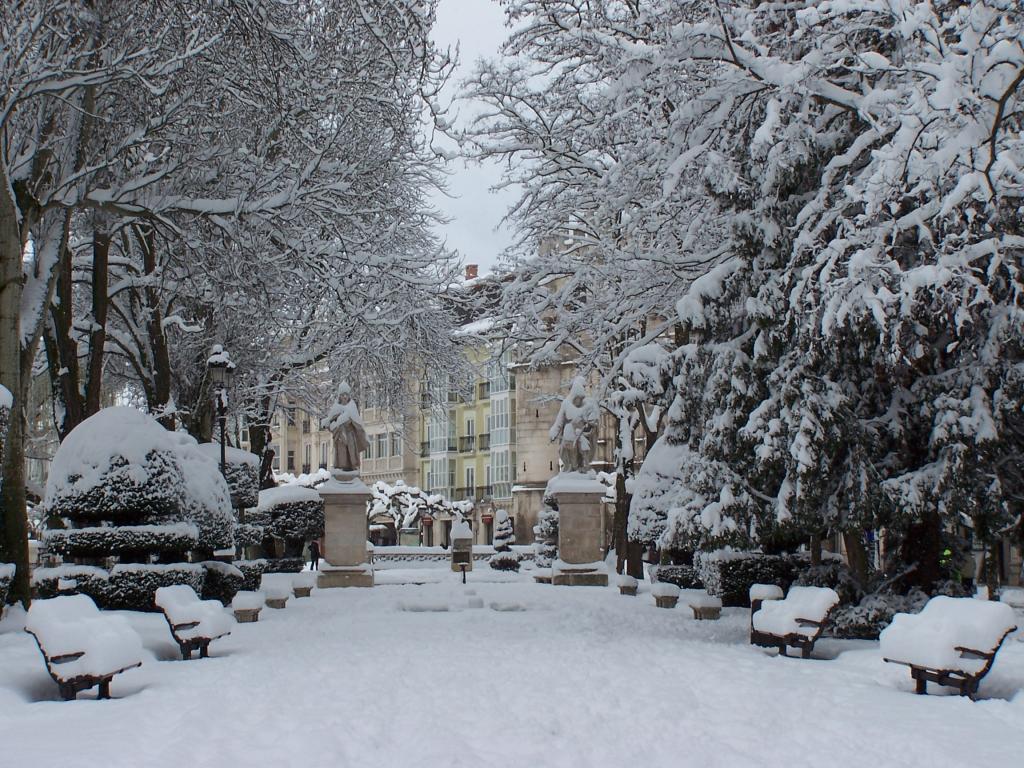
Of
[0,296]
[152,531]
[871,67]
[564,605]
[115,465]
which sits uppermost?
[871,67]

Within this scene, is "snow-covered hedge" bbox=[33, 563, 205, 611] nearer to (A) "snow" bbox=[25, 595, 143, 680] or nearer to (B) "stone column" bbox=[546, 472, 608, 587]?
(A) "snow" bbox=[25, 595, 143, 680]

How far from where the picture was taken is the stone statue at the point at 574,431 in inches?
1004

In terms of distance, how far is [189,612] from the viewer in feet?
38.8

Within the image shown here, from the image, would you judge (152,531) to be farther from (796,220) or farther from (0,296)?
(796,220)

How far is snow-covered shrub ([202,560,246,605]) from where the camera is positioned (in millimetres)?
18094

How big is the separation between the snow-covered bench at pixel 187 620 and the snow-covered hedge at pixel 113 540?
285 centimetres

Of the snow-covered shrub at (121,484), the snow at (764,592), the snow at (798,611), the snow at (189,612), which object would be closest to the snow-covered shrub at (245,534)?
the snow-covered shrub at (121,484)

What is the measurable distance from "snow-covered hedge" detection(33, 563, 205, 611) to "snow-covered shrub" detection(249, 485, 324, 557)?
11796 mm

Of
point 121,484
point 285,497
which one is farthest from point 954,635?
point 285,497

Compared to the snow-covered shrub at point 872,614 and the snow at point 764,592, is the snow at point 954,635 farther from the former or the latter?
the snow at point 764,592

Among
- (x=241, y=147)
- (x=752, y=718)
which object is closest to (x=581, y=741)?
(x=752, y=718)

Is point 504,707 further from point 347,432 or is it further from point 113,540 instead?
point 347,432

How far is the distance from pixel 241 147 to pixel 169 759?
1090cm

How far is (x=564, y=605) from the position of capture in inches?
753
